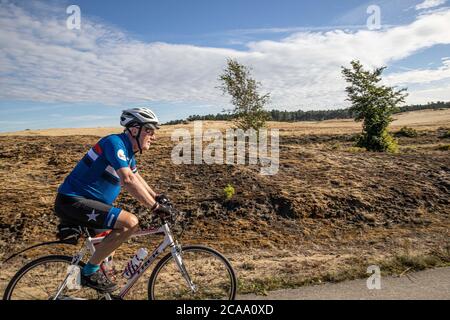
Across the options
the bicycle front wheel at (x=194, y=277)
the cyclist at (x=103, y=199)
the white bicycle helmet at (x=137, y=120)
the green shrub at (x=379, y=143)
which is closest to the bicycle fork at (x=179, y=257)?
the bicycle front wheel at (x=194, y=277)

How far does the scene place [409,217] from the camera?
9.27 m

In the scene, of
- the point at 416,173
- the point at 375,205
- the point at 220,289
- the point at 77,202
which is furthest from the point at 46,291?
the point at 416,173

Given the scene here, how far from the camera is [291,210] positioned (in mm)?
9414

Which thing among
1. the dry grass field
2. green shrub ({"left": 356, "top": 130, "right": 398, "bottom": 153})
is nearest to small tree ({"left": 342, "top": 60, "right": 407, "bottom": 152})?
green shrub ({"left": 356, "top": 130, "right": 398, "bottom": 153})

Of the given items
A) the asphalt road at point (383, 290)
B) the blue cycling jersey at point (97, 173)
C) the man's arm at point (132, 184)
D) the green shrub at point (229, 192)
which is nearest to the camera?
the man's arm at point (132, 184)

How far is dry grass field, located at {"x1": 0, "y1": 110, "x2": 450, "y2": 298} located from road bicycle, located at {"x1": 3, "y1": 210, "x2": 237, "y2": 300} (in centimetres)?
120

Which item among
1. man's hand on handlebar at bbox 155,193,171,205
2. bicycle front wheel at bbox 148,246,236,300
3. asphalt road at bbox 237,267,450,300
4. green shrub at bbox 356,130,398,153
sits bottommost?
asphalt road at bbox 237,267,450,300

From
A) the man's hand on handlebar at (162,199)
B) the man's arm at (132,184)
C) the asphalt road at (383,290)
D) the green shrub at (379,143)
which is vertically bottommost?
the asphalt road at (383,290)

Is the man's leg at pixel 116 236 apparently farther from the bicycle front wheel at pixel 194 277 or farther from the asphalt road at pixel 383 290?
the asphalt road at pixel 383 290

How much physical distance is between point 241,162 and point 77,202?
807 centimetres

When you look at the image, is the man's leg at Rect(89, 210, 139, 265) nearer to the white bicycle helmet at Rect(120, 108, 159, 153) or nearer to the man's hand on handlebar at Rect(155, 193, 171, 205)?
the man's hand on handlebar at Rect(155, 193, 171, 205)

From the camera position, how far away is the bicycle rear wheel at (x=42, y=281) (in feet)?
14.5

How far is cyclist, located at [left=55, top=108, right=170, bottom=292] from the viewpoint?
14.5ft

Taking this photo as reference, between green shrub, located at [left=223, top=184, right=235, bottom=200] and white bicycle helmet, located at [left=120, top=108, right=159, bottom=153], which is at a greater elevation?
white bicycle helmet, located at [left=120, top=108, right=159, bottom=153]
